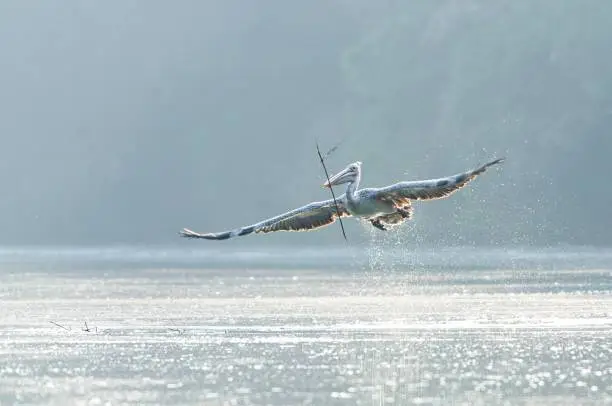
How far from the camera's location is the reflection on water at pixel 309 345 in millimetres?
43094

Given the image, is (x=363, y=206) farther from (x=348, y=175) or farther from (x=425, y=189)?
(x=425, y=189)

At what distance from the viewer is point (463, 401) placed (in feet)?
136

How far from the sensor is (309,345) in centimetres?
5244

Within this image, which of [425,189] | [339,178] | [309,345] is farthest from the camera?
[309,345]

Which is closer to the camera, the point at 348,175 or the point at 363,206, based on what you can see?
the point at 363,206

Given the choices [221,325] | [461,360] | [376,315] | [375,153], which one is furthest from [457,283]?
[375,153]

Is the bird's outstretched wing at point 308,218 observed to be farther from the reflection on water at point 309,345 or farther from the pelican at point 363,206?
the reflection on water at point 309,345

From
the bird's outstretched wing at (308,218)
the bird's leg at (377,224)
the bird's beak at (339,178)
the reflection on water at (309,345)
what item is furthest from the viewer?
the bird's beak at (339,178)

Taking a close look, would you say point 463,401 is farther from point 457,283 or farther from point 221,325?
point 457,283

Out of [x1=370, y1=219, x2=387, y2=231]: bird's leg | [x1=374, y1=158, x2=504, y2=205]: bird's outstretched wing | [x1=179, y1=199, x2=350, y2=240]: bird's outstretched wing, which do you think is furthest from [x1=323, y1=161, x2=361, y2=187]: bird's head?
[x1=374, y1=158, x2=504, y2=205]: bird's outstretched wing

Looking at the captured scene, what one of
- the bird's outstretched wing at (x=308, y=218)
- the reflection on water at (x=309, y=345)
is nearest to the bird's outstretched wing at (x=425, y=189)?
the bird's outstretched wing at (x=308, y=218)

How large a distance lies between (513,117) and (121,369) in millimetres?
152097

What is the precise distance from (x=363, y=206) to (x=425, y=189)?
219 cm

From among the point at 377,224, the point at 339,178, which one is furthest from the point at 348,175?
the point at 377,224
